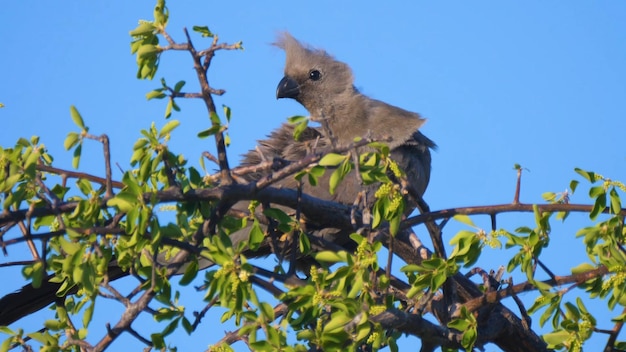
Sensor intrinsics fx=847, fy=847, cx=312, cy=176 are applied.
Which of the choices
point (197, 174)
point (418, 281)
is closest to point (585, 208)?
point (418, 281)

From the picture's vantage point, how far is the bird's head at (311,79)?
22.4ft

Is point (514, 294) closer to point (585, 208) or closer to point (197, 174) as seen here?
point (585, 208)

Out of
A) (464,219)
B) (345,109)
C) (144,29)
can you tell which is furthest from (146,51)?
(345,109)

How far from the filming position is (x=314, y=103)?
6.85m

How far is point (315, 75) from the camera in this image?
6.87 m

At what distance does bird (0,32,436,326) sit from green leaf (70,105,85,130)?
4.73 ft

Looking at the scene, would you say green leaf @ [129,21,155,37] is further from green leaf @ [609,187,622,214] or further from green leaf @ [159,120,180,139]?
green leaf @ [609,187,622,214]

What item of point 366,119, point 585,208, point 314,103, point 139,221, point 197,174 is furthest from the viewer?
point 314,103

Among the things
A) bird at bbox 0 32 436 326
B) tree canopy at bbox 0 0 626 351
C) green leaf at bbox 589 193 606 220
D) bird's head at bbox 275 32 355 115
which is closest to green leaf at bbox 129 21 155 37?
tree canopy at bbox 0 0 626 351

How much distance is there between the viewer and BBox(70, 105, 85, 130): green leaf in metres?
2.62

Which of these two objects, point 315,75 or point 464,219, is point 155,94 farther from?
point 315,75

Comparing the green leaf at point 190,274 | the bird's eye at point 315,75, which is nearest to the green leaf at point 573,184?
the green leaf at point 190,274

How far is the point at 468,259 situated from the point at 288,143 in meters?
2.94

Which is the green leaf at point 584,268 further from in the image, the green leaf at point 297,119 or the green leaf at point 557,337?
the green leaf at point 297,119
